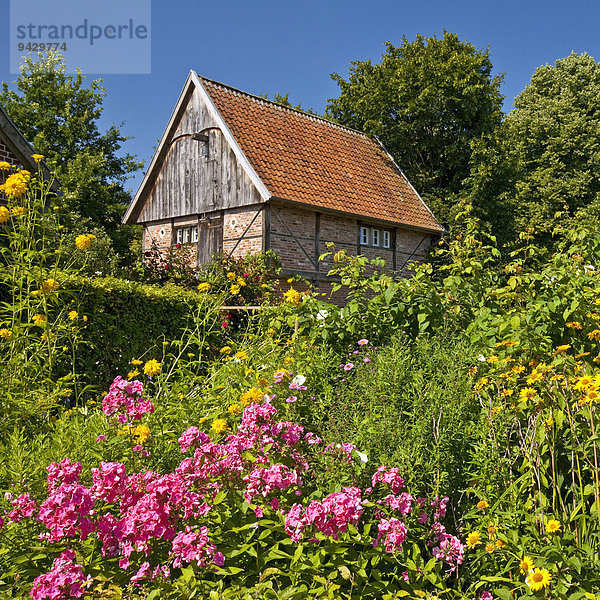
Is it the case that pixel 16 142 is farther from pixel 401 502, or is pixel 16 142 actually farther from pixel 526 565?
pixel 526 565

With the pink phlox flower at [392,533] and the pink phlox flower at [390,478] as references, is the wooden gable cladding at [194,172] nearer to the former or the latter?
the pink phlox flower at [390,478]

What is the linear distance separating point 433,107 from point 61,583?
2175 centimetres

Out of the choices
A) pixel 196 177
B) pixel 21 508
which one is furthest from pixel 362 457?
pixel 196 177

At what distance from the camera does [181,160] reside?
16.0 m

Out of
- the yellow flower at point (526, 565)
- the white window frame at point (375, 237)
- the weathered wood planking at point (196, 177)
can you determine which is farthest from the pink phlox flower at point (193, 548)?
the white window frame at point (375, 237)

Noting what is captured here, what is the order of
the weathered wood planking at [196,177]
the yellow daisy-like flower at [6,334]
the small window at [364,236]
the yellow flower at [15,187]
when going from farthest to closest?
the small window at [364,236], the weathered wood planking at [196,177], the yellow flower at [15,187], the yellow daisy-like flower at [6,334]

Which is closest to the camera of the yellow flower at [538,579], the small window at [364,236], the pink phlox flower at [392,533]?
the yellow flower at [538,579]

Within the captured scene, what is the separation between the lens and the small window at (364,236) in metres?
16.7

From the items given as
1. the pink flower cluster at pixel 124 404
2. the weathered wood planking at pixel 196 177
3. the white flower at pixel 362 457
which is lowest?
the white flower at pixel 362 457

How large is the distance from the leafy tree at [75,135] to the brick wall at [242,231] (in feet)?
34.4

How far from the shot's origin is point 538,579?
2.14m

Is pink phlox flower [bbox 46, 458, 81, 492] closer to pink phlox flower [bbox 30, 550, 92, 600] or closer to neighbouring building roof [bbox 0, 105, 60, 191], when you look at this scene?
pink phlox flower [bbox 30, 550, 92, 600]

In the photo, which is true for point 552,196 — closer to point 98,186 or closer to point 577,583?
point 98,186

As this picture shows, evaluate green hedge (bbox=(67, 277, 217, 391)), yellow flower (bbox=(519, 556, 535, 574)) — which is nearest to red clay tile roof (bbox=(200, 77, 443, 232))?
green hedge (bbox=(67, 277, 217, 391))
